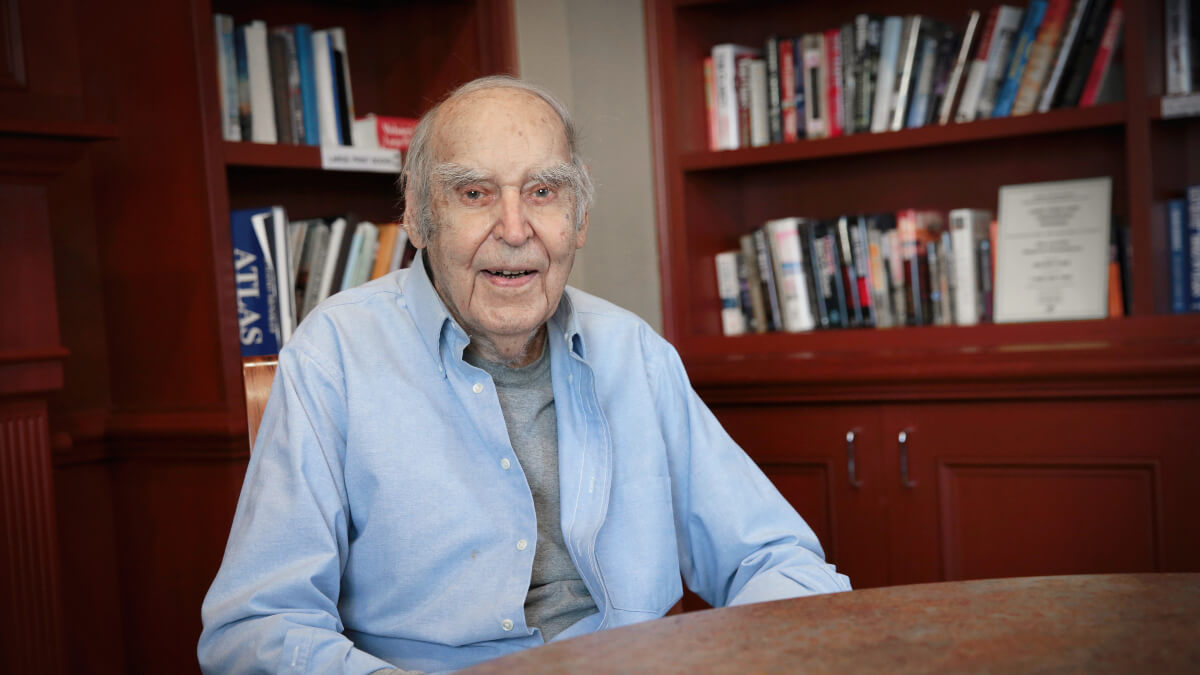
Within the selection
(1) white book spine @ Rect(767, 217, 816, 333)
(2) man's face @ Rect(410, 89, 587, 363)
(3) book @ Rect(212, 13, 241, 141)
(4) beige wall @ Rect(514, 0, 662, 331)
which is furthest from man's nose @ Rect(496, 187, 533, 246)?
(1) white book spine @ Rect(767, 217, 816, 333)

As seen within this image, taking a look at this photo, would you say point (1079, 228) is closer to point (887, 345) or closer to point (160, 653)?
point (887, 345)

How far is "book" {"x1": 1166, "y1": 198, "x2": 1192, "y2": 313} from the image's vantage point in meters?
2.28

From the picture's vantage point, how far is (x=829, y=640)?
2.41 ft

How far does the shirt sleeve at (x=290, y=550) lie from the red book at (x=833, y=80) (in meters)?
1.76

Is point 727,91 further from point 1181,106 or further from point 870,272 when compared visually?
point 1181,106

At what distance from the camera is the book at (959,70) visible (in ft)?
8.18

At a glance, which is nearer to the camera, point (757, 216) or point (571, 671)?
point (571, 671)

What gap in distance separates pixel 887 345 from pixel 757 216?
2.07 ft

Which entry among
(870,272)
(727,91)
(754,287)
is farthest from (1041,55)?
(754,287)

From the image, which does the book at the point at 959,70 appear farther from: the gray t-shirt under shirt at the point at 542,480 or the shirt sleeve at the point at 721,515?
the gray t-shirt under shirt at the point at 542,480

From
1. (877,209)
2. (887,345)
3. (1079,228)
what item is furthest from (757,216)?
(1079,228)

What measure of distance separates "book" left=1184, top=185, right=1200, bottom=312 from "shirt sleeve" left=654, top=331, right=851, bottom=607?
4.54 feet

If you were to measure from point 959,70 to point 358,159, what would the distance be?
4.78 ft

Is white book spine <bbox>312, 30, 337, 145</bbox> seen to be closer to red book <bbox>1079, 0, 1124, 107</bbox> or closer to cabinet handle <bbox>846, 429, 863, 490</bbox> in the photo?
cabinet handle <bbox>846, 429, 863, 490</bbox>
